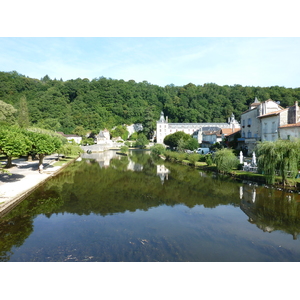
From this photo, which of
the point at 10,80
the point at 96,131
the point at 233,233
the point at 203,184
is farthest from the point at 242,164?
the point at 10,80

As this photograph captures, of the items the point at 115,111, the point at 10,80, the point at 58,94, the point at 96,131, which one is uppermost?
the point at 10,80

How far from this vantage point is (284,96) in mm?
83562

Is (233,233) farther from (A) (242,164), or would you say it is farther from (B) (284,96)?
(B) (284,96)

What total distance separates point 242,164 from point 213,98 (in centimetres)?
8677

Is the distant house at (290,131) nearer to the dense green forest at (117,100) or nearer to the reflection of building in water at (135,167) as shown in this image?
the reflection of building in water at (135,167)

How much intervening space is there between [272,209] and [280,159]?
550 centimetres

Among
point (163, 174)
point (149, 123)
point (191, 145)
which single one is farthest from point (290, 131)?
point (149, 123)

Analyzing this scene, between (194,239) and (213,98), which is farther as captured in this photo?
(213,98)

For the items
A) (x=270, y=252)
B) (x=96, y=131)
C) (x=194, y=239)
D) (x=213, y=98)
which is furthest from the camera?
(x=213, y=98)

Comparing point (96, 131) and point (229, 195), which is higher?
point (96, 131)

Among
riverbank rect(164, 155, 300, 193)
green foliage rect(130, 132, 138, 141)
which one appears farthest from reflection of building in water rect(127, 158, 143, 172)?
green foliage rect(130, 132, 138, 141)

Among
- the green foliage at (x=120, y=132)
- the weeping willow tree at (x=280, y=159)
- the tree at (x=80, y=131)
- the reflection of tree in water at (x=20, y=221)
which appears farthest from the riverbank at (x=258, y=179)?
the green foliage at (x=120, y=132)

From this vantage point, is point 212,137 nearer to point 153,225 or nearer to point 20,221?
point 153,225

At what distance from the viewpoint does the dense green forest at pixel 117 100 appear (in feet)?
266
